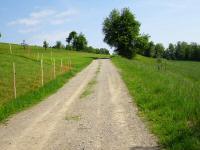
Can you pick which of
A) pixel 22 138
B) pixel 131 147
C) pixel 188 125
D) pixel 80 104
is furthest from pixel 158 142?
pixel 80 104

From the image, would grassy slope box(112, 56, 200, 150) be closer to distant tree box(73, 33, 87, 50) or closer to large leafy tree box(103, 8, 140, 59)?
large leafy tree box(103, 8, 140, 59)

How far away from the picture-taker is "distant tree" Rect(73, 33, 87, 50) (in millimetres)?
172750

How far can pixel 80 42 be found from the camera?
173 m

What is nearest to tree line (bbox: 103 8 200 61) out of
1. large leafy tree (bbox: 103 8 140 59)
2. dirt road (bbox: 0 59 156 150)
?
large leafy tree (bbox: 103 8 140 59)

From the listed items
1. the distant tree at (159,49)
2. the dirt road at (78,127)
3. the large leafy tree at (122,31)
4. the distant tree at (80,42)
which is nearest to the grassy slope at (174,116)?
the dirt road at (78,127)

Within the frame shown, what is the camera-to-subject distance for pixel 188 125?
1063 cm

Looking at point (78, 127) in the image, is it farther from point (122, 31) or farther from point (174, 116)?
point (122, 31)

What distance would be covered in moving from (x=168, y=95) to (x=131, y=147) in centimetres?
748

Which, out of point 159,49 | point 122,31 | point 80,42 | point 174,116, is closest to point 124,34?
point 122,31

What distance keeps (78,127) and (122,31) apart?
88096 millimetres

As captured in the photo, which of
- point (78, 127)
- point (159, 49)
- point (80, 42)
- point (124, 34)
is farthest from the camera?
point (159, 49)

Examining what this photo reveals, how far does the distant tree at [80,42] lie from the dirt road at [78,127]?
15552cm

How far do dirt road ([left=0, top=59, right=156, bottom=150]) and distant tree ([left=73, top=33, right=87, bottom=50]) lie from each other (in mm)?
155518

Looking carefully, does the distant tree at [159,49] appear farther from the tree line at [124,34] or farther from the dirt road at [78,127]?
the dirt road at [78,127]
